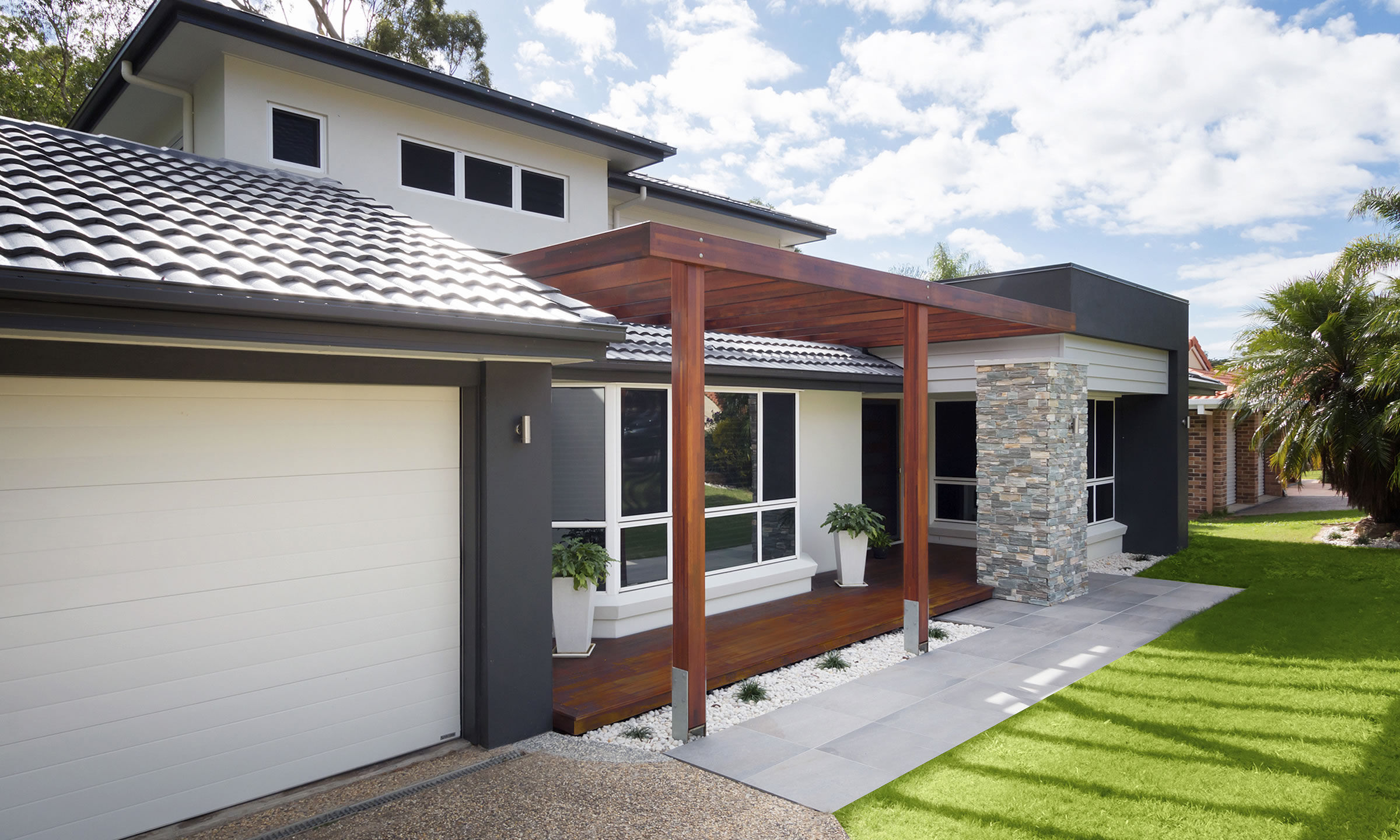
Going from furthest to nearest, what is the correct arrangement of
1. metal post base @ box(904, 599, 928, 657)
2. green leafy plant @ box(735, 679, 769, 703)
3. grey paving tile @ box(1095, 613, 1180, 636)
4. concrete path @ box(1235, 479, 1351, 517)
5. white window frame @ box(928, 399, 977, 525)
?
concrete path @ box(1235, 479, 1351, 517) → white window frame @ box(928, 399, 977, 525) → grey paving tile @ box(1095, 613, 1180, 636) → metal post base @ box(904, 599, 928, 657) → green leafy plant @ box(735, 679, 769, 703)

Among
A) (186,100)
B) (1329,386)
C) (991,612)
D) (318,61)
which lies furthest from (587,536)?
(1329,386)

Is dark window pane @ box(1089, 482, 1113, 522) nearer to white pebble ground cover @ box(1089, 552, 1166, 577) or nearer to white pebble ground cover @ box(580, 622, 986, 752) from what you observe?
white pebble ground cover @ box(1089, 552, 1166, 577)

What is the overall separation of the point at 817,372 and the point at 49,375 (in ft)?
24.1

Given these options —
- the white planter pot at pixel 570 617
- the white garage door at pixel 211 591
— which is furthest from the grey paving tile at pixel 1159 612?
Answer: the white garage door at pixel 211 591

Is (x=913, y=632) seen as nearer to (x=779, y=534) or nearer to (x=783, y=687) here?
(x=783, y=687)

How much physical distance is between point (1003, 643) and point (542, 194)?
800 centimetres

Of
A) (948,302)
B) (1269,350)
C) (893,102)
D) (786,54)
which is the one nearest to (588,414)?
(948,302)

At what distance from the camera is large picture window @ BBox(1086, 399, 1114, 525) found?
12.8m

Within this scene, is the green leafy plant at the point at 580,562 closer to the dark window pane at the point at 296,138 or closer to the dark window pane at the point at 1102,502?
the dark window pane at the point at 296,138

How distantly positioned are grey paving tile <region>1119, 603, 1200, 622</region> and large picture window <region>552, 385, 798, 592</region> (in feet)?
14.2

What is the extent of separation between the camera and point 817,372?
31.4ft

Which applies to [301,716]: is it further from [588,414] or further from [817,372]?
[817,372]

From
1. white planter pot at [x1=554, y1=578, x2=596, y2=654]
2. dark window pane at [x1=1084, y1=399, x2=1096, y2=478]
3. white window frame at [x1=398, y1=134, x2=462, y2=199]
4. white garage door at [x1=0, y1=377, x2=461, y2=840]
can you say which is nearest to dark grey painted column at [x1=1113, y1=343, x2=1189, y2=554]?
dark window pane at [x1=1084, y1=399, x2=1096, y2=478]

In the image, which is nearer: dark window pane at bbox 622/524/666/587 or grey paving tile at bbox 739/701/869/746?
grey paving tile at bbox 739/701/869/746
